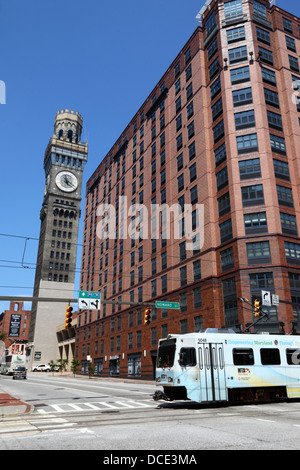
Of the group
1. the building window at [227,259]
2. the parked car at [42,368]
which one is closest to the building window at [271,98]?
the building window at [227,259]

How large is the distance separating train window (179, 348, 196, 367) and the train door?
288 mm

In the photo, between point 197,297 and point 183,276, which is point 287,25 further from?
point 197,297

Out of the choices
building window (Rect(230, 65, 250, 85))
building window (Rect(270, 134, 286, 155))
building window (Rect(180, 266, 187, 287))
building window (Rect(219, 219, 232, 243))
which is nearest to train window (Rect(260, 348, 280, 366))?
building window (Rect(219, 219, 232, 243))

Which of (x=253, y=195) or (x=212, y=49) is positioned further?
(x=212, y=49)

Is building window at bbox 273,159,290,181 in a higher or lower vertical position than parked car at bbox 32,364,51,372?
higher

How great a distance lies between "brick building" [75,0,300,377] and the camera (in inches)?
1545

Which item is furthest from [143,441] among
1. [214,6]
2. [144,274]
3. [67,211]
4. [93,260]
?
[67,211]

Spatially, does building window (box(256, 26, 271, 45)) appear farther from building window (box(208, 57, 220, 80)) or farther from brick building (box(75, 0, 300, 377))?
building window (box(208, 57, 220, 80))

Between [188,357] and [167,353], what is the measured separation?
1.39m

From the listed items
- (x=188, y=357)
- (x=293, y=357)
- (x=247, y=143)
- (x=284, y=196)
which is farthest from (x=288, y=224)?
(x=188, y=357)

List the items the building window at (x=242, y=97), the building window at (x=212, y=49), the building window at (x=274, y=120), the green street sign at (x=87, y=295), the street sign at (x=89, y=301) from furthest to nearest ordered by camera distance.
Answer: the building window at (x=212, y=49)
the building window at (x=242, y=97)
the building window at (x=274, y=120)
the green street sign at (x=87, y=295)
the street sign at (x=89, y=301)

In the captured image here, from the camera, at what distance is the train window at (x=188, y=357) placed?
56.0 feet

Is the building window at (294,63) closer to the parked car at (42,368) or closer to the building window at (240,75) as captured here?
the building window at (240,75)

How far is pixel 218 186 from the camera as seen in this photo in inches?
1769
